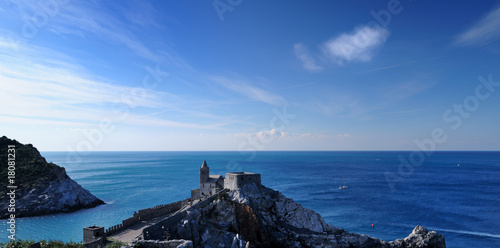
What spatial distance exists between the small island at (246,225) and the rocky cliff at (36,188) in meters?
32.1

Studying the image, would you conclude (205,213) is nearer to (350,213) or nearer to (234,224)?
(234,224)

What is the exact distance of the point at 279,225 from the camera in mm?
35156

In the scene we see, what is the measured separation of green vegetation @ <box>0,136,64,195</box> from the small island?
122 feet

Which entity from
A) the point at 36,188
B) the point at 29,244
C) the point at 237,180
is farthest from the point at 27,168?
the point at 29,244

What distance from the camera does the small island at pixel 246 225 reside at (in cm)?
2870

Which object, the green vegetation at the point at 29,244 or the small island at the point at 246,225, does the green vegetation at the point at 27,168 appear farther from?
the green vegetation at the point at 29,244

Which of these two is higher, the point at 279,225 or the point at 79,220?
the point at 279,225

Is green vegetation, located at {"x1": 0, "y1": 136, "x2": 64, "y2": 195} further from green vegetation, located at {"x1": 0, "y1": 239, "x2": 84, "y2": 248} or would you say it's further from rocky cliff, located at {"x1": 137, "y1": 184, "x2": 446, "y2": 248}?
rocky cliff, located at {"x1": 137, "y1": 184, "x2": 446, "y2": 248}

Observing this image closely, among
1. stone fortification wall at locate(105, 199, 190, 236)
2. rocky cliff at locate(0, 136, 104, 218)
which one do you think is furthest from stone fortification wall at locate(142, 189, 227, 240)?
rocky cliff at locate(0, 136, 104, 218)

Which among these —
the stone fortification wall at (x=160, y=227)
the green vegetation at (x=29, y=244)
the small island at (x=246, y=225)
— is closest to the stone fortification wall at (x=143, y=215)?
the small island at (x=246, y=225)

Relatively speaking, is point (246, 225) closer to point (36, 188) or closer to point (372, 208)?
point (372, 208)

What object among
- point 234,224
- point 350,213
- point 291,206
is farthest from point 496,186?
point 234,224

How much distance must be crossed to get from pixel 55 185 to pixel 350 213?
6754cm

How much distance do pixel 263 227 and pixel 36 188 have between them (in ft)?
169
